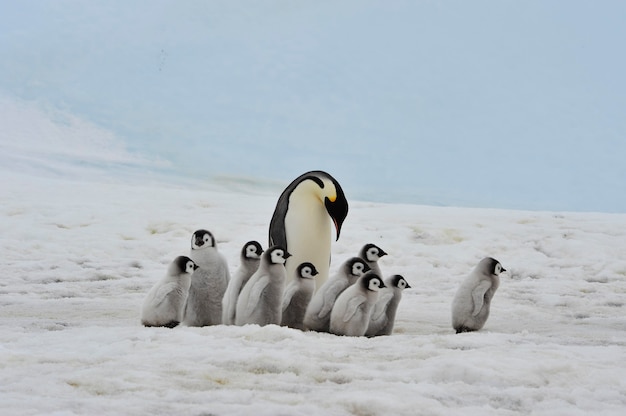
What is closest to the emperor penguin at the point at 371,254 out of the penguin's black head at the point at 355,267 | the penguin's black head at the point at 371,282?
the penguin's black head at the point at 355,267

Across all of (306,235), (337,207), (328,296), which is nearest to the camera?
(328,296)

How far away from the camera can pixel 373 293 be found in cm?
584

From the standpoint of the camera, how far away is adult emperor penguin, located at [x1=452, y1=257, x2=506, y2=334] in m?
6.40

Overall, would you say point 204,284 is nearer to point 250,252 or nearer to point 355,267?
point 250,252

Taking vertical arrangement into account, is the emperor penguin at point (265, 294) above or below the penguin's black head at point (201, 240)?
below

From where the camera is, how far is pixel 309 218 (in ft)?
24.9

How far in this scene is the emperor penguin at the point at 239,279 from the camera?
239 inches

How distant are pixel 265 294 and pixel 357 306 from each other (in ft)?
1.94

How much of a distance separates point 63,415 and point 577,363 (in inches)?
96.7

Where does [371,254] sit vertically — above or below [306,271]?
above

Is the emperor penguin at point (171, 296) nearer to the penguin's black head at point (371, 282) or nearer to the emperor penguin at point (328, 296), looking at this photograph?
the emperor penguin at point (328, 296)

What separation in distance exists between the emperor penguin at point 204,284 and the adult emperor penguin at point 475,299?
5.49ft

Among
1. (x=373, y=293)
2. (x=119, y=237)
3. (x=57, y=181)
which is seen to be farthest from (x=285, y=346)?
(x=57, y=181)

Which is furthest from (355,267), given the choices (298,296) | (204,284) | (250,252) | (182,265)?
(182,265)
